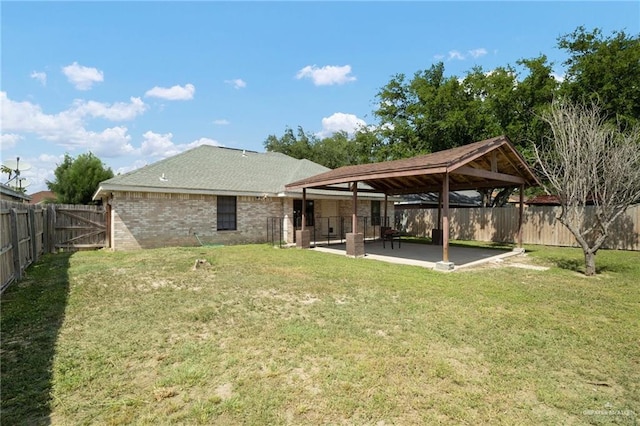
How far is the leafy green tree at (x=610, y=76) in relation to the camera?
14.0m

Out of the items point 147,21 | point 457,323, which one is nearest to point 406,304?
point 457,323

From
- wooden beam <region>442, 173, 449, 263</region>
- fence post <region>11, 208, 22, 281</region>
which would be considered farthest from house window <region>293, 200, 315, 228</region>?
fence post <region>11, 208, 22, 281</region>

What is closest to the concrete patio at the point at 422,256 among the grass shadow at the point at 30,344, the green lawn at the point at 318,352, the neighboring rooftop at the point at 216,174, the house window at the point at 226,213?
the green lawn at the point at 318,352

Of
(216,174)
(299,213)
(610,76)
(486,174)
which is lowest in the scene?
(299,213)

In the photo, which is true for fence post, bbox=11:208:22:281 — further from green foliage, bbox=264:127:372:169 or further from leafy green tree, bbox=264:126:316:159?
leafy green tree, bbox=264:126:316:159

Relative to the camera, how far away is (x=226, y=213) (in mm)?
14836

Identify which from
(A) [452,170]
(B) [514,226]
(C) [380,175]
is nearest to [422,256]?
(C) [380,175]

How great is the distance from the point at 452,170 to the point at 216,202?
988 cm

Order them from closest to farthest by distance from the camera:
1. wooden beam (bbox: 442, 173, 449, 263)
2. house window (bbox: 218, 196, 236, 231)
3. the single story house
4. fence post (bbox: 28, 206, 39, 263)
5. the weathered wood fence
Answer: the weathered wood fence < wooden beam (bbox: 442, 173, 449, 263) < fence post (bbox: 28, 206, 39, 263) < the single story house < house window (bbox: 218, 196, 236, 231)

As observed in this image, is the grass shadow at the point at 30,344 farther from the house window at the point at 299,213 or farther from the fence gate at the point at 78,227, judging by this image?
the house window at the point at 299,213

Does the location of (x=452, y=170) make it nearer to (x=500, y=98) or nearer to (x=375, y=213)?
(x=500, y=98)

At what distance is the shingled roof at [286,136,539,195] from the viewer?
30.1ft

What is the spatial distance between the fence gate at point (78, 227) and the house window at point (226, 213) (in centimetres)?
481

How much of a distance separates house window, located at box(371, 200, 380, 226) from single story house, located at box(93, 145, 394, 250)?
2.4 inches
